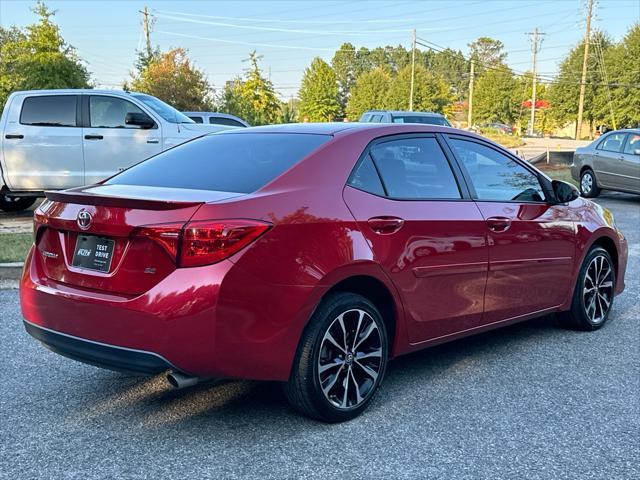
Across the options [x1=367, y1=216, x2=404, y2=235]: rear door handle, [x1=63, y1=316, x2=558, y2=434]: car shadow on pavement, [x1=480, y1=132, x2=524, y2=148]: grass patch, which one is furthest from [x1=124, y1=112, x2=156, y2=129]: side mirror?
[x1=480, y1=132, x2=524, y2=148]: grass patch

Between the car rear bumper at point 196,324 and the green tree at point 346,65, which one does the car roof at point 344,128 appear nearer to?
the car rear bumper at point 196,324

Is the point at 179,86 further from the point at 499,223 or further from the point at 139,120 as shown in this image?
the point at 499,223

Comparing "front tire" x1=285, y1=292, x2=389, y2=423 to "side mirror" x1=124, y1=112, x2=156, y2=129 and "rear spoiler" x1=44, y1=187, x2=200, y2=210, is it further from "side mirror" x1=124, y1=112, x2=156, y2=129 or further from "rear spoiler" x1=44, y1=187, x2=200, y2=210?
"side mirror" x1=124, y1=112, x2=156, y2=129

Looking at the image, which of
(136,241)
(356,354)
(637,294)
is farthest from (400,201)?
(637,294)

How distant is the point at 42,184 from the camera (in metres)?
11.4

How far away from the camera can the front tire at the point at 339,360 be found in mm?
3627

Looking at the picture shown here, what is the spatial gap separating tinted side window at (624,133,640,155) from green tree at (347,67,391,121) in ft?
241

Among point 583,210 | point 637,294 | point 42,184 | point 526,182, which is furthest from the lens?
point 42,184

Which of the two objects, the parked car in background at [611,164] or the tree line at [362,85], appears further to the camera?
the tree line at [362,85]

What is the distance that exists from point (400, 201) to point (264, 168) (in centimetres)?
83

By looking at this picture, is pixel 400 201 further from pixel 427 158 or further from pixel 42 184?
pixel 42 184

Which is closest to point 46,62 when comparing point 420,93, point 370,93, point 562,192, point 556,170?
point 556,170

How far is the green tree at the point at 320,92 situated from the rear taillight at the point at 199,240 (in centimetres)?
8387

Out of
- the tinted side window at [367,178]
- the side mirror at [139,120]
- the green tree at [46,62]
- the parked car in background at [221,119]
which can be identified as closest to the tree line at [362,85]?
the green tree at [46,62]
